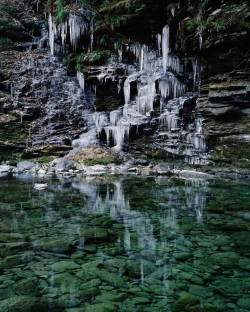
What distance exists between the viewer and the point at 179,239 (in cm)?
311

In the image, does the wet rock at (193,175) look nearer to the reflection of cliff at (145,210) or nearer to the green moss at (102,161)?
the reflection of cliff at (145,210)

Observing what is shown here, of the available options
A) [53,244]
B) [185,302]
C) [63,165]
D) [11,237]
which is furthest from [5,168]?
[185,302]

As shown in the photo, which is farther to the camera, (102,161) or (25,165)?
(25,165)

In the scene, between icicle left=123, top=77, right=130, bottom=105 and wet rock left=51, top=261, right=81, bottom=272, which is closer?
wet rock left=51, top=261, right=81, bottom=272

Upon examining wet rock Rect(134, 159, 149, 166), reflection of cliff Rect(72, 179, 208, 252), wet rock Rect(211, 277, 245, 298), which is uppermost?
wet rock Rect(134, 159, 149, 166)

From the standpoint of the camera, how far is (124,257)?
2576 mm

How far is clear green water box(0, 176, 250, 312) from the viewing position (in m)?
1.84

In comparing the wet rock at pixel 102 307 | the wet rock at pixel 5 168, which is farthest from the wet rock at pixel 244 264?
the wet rock at pixel 5 168

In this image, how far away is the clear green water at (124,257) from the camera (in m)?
1.84

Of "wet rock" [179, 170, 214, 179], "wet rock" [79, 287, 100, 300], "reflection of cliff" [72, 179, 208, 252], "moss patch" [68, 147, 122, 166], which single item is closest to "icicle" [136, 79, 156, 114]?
"moss patch" [68, 147, 122, 166]

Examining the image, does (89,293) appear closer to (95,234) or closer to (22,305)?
(22,305)

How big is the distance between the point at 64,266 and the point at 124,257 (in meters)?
0.58

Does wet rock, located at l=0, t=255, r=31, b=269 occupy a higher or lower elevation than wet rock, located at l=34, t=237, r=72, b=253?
higher

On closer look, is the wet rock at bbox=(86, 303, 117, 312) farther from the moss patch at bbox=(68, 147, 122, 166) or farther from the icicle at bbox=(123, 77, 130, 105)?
the icicle at bbox=(123, 77, 130, 105)
